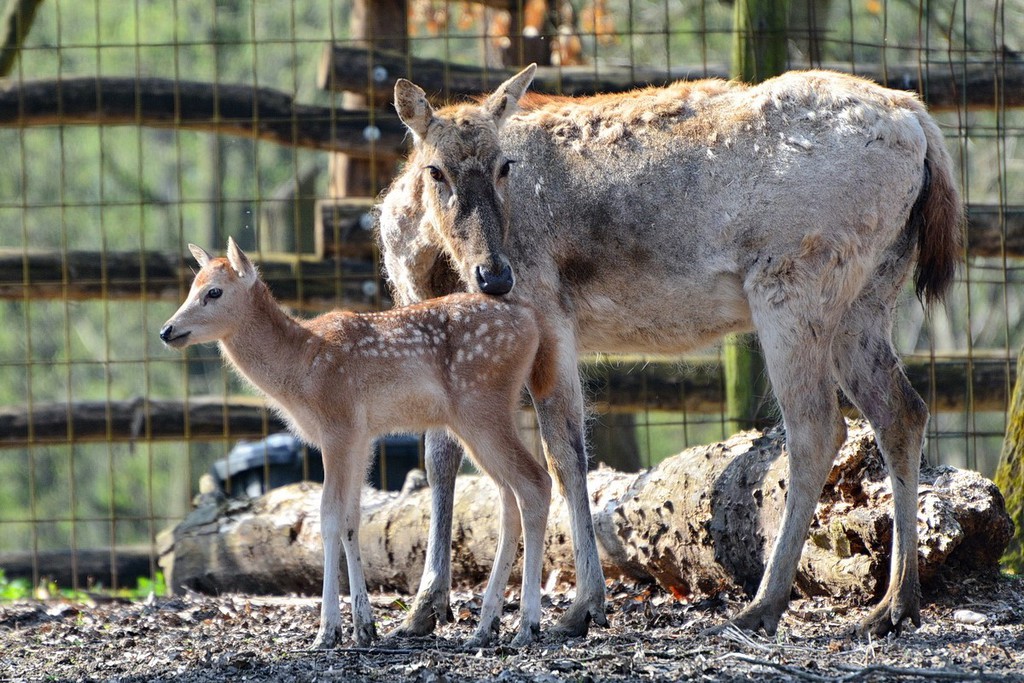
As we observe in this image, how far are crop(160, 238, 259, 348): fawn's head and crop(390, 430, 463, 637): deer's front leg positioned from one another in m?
1.28

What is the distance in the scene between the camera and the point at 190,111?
8.96 meters

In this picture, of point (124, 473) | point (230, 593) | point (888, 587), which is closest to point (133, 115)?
point (230, 593)

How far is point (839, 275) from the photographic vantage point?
5664mm

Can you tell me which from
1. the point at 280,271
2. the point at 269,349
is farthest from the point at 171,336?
the point at 280,271

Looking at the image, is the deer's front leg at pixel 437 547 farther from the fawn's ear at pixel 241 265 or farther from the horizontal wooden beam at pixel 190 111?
the horizontal wooden beam at pixel 190 111

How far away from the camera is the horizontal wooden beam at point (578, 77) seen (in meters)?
8.77

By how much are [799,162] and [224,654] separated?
3.38 m

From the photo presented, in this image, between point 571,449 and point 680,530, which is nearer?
point 571,449

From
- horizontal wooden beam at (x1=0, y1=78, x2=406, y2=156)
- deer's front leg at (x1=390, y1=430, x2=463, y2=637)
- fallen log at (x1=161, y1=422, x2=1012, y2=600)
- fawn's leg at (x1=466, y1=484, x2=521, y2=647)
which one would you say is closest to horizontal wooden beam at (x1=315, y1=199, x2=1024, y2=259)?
horizontal wooden beam at (x1=0, y1=78, x2=406, y2=156)

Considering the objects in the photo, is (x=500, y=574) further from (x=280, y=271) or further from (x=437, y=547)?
(x=280, y=271)

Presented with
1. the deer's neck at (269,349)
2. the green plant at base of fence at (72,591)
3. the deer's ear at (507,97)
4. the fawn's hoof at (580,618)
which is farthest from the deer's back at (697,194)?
the green plant at base of fence at (72,591)

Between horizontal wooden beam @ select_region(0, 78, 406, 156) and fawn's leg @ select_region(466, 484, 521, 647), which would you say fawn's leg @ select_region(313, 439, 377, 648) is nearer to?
fawn's leg @ select_region(466, 484, 521, 647)

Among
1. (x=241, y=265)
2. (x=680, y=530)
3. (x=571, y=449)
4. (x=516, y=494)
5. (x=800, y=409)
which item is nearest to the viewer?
(x=516, y=494)

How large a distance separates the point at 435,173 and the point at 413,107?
340 millimetres
